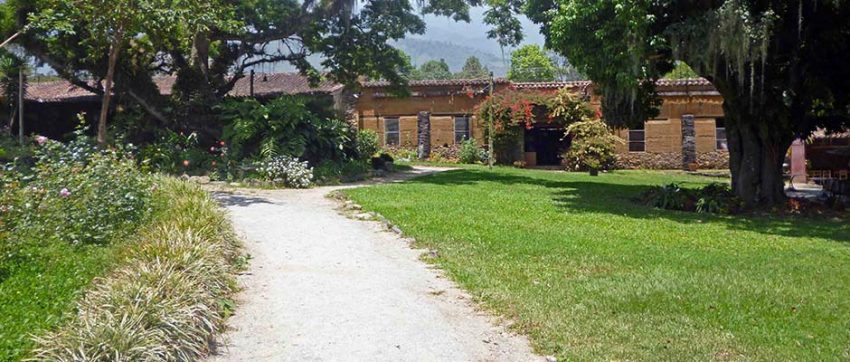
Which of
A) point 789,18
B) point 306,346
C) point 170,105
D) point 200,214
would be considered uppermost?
point 789,18

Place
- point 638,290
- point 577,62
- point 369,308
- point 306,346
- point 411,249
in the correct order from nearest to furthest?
point 306,346 < point 369,308 < point 638,290 < point 411,249 < point 577,62

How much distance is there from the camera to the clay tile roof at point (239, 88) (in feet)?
80.9

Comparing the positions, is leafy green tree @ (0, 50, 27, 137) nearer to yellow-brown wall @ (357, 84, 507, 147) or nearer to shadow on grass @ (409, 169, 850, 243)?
shadow on grass @ (409, 169, 850, 243)

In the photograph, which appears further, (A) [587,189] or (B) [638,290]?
(A) [587,189]

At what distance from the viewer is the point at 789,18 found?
1398 cm

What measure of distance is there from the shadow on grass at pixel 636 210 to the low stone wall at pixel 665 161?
1056cm

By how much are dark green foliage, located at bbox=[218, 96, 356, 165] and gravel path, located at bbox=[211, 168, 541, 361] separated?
25.3 ft

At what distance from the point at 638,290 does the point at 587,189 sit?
37.5 ft

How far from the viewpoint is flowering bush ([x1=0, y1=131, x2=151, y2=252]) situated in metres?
7.58

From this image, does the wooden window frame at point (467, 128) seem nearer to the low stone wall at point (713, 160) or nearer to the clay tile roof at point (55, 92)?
the low stone wall at point (713, 160)

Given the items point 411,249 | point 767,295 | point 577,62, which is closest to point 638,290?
point 767,295

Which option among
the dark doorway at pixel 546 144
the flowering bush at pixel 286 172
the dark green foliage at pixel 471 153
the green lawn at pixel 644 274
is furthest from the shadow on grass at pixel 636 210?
the dark doorway at pixel 546 144

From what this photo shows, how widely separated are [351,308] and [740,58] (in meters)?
9.14

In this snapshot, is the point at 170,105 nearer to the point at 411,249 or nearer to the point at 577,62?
the point at 577,62
